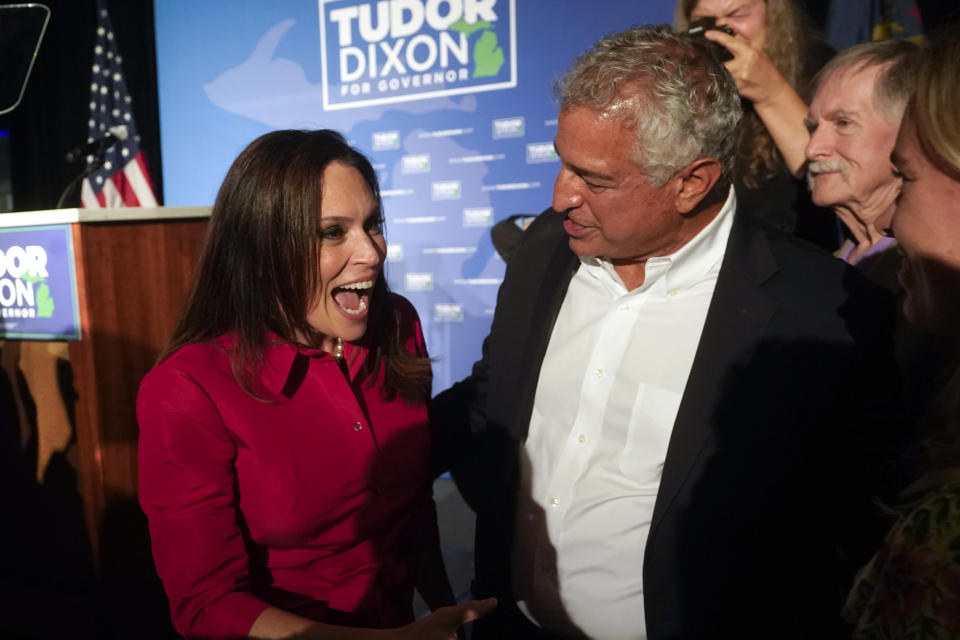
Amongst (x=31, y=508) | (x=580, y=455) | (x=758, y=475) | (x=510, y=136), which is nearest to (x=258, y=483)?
(x=580, y=455)

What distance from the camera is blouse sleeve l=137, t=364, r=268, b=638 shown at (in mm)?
1187

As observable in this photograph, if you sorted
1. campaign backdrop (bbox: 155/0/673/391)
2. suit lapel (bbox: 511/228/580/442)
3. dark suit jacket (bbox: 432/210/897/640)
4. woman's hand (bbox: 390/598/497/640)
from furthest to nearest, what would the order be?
campaign backdrop (bbox: 155/0/673/391)
suit lapel (bbox: 511/228/580/442)
dark suit jacket (bbox: 432/210/897/640)
woman's hand (bbox: 390/598/497/640)

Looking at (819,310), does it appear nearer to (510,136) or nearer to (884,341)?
(884,341)

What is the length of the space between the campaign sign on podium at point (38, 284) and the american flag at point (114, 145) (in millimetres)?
2623

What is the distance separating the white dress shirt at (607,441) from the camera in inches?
55.5

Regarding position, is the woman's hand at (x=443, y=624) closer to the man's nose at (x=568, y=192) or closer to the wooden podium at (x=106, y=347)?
the man's nose at (x=568, y=192)

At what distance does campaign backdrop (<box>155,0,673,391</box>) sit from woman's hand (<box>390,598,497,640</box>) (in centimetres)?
298

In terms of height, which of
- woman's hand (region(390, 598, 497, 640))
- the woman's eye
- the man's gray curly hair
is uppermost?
the man's gray curly hair

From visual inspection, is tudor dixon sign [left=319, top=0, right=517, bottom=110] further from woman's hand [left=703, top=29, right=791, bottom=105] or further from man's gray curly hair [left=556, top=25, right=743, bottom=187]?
man's gray curly hair [left=556, top=25, right=743, bottom=187]

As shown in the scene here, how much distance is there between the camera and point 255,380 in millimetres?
1326

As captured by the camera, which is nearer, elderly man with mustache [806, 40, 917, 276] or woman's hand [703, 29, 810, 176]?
elderly man with mustache [806, 40, 917, 276]

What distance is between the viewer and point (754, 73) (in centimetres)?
202

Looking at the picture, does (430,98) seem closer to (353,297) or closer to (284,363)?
(353,297)

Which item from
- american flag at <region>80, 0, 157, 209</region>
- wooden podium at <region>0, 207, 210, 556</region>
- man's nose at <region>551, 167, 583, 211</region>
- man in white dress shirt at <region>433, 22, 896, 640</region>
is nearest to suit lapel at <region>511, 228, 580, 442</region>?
man in white dress shirt at <region>433, 22, 896, 640</region>
